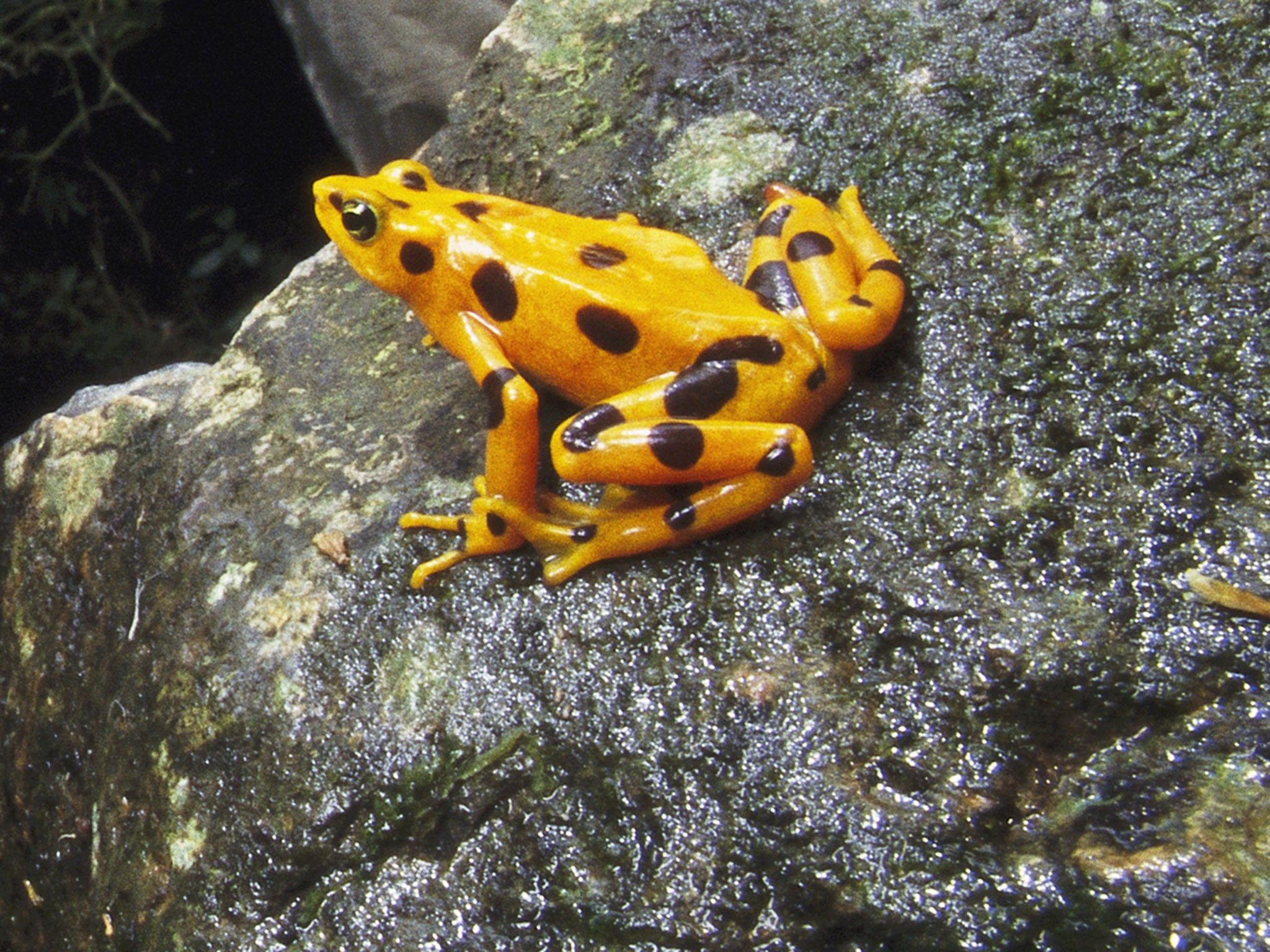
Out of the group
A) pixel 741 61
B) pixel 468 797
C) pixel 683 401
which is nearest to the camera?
pixel 468 797

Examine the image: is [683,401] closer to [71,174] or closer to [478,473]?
[478,473]

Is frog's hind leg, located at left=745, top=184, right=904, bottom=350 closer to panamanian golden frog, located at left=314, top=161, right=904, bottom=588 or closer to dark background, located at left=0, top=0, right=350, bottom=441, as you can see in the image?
panamanian golden frog, located at left=314, top=161, right=904, bottom=588

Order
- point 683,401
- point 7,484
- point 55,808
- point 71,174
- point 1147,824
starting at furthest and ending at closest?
point 71,174 → point 7,484 → point 55,808 → point 683,401 → point 1147,824

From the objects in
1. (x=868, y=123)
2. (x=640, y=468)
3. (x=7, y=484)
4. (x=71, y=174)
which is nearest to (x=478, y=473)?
(x=640, y=468)

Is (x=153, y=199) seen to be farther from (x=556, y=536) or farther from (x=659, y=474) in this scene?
(x=659, y=474)

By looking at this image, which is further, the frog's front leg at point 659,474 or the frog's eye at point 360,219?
the frog's eye at point 360,219

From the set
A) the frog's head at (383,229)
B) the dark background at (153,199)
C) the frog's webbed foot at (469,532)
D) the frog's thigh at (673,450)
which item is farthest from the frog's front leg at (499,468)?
the dark background at (153,199)

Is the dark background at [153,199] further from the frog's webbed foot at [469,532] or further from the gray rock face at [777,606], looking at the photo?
the frog's webbed foot at [469,532]
